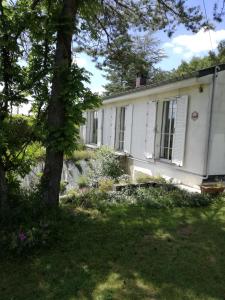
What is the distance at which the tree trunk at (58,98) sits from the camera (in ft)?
17.3

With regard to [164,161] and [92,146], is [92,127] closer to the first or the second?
[92,146]

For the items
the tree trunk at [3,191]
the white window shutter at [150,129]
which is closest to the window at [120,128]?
the white window shutter at [150,129]

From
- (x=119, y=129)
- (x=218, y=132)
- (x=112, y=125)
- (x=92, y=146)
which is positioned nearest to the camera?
(x=218, y=132)

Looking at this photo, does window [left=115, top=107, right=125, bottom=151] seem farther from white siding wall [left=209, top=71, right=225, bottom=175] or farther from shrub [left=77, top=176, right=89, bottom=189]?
white siding wall [left=209, top=71, right=225, bottom=175]

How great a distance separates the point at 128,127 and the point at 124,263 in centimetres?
808

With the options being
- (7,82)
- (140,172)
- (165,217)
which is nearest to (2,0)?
(7,82)

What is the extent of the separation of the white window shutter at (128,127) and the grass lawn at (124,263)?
6.20m

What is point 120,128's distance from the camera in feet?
43.0

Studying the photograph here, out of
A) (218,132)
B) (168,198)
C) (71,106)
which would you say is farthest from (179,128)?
(71,106)

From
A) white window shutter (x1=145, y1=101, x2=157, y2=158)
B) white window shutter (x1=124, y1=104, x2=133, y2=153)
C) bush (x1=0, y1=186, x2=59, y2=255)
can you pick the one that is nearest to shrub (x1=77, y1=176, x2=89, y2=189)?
white window shutter (x1=145, y1=101, x2=157, y2=158)

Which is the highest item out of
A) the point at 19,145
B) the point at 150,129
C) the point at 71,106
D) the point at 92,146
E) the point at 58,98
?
the point at 58,98

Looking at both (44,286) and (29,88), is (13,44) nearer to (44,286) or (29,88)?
(29,88)

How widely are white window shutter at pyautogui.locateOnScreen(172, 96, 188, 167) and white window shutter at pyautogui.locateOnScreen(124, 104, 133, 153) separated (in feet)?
10.2

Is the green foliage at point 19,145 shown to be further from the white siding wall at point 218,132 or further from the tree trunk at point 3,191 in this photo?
the white siding wall at point 218,132
